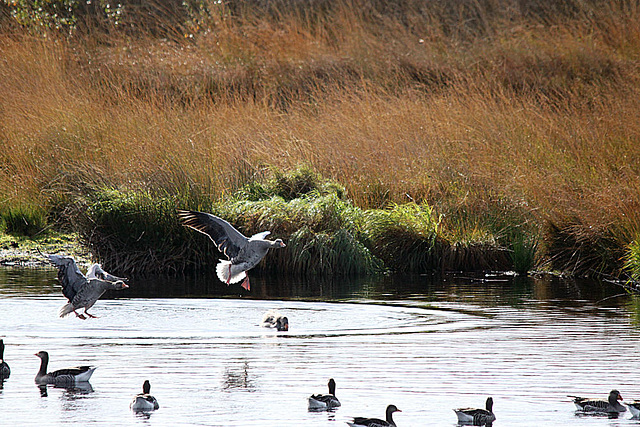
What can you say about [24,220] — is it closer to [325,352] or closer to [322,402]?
[325,352]

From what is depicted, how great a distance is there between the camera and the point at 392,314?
1089cm

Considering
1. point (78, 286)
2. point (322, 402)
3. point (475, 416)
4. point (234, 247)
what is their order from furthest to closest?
point (234, 247) → point (78, 286) → point (322, 402) → point (475, 416)

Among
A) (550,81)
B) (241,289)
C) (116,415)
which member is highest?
(550,81)

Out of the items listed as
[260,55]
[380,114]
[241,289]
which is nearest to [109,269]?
[241,289]

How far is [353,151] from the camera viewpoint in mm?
17578

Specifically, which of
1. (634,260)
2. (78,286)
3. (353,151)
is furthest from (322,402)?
(353,151)

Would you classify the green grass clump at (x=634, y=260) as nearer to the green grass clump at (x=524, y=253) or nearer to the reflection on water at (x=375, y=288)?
the reflection on water at (x=375, y=288)

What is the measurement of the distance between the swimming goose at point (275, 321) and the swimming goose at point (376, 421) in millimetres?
3349

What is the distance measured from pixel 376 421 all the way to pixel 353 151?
37.7 ft

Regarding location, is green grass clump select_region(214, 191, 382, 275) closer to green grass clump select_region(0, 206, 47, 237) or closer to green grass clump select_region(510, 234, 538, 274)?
green grass clump select_region(510, 234, 538, 274)

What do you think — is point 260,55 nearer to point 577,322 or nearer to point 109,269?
point 109,269

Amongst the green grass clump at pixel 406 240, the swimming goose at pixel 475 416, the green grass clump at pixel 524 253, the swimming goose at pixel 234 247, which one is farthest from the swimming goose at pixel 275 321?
the green grass clump at pixel 524 253

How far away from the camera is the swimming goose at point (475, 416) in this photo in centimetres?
646

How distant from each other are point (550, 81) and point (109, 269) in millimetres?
11916
